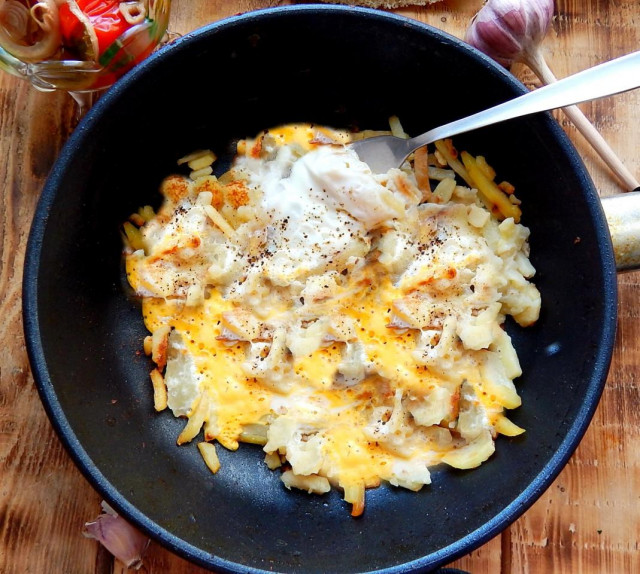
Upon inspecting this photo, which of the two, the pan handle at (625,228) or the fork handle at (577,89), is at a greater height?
the fork handle at (577,89)

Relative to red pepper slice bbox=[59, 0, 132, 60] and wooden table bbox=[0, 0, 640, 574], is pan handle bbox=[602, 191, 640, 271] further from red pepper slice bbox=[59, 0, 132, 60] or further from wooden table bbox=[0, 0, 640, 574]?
red pepper slice bbox=[59, 0, 132, 60]

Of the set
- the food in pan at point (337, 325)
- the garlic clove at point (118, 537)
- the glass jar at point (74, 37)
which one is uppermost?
the glass jar at point (74, 37)

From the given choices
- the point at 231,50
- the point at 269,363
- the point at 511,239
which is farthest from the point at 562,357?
the point at 231,50

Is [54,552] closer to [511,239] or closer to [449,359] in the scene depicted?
[449,359]

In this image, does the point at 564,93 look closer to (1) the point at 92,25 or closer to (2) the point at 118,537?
(1) the point at 92,25

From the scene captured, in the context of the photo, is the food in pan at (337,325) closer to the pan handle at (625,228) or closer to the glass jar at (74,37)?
the pan handle at (625,228)

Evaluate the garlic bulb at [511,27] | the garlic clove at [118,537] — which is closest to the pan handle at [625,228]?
the garlic bulb at [511,27]
